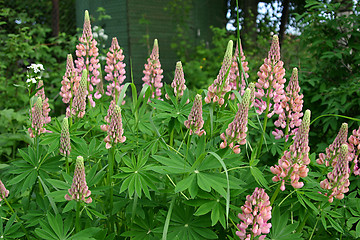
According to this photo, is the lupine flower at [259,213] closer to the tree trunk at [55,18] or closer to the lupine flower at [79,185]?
the lupine flower at [79,185]

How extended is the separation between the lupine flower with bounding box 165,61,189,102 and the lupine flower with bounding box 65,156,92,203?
0.80 meters

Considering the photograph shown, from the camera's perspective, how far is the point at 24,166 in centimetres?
180

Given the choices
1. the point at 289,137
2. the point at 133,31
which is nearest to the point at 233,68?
the point at 289,137

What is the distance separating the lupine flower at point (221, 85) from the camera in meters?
1.77

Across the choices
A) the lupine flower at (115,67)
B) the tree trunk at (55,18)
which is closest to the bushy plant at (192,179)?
the lupine flower at (115,67)

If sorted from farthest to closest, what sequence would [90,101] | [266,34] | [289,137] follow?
[266,34] < [90,101] < [289,137]

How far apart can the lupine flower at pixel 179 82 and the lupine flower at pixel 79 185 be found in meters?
0.80

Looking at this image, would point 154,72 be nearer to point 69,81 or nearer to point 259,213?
point 69,81

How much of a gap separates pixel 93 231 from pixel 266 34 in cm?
795

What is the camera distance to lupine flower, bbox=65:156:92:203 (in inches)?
55.8

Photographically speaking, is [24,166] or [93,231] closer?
[93,231]

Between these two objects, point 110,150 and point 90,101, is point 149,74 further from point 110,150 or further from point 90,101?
point 110,150

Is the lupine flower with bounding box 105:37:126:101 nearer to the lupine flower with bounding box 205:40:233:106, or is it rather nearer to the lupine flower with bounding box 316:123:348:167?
the lupine flower with bounding box 205:40:233:106

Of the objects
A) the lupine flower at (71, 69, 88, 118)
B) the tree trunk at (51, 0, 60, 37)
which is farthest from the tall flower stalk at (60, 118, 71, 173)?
the tree trunk at (51, 0, 60, 37)
